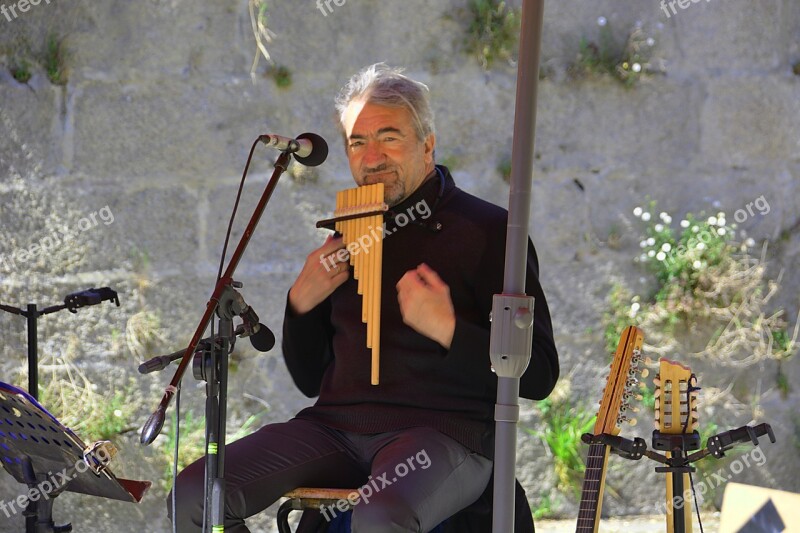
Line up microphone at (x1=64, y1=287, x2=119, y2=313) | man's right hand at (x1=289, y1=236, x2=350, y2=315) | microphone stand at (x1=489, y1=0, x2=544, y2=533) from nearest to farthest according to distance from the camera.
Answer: microphone stand at (x1=489, y1=0, x2=544, y2=533)
man's right hand at (x1=289, y1=236, x2=350, y2=315)
microphone at (x1=64, y1=287, x2=119, y2=313)

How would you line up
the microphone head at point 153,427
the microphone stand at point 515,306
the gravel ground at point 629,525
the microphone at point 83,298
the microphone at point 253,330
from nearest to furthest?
the microphone stand at point 515,306 < the microphone head at point 153,427 < the microphone at point 253,330 < the microphone at point 83,298 < the gravel ground at point 629,525

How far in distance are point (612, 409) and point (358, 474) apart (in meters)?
0.73

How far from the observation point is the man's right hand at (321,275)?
9.26 feet

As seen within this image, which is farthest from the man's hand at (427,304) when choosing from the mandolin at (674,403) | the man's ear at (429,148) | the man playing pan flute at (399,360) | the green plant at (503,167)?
the green plant at (503,167)

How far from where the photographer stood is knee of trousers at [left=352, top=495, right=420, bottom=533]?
241 centimetres

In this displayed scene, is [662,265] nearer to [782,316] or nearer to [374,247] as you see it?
[782,316]

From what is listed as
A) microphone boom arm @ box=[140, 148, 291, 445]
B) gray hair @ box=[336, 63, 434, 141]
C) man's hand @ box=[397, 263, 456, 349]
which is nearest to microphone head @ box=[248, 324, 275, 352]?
microphone boom arm @ box=[140, 148, 291, 445]

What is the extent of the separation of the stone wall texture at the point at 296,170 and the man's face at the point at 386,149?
3.83ft

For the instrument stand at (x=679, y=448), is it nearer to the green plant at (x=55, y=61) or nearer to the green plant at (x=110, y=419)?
the green plant at (x=110, y=419)

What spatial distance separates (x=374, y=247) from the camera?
2729mm

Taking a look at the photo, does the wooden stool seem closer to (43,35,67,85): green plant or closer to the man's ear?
the man's ear

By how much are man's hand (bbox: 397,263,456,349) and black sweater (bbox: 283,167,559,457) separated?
0.15 ft

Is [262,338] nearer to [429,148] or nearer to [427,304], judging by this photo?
[427,304]

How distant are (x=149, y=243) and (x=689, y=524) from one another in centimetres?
237
